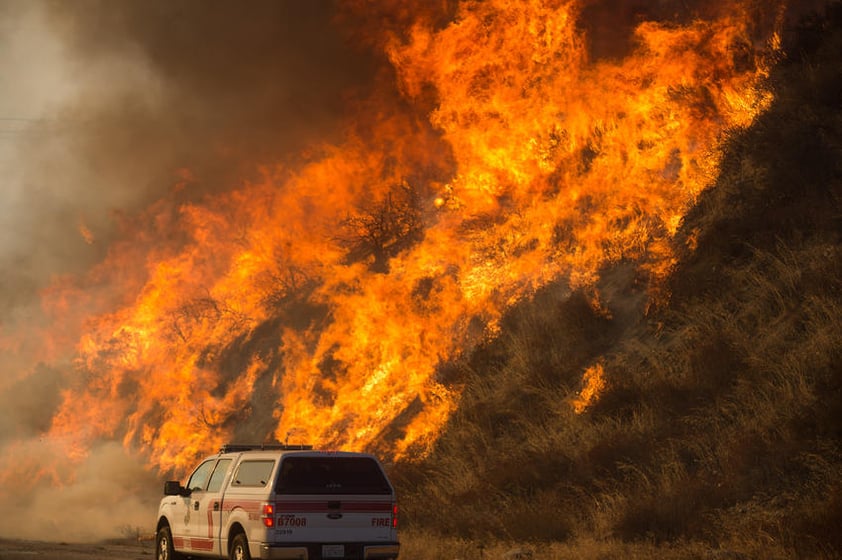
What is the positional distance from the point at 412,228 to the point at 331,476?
51.9 feet

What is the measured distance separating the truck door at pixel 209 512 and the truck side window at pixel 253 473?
0.39 meters

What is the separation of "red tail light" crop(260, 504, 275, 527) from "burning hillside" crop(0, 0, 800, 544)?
355 inches

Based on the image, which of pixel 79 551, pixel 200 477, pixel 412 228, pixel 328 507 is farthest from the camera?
pixel 412 228

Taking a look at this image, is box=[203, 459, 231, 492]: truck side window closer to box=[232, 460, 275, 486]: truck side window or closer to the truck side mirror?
box=[232, 460, 275, 486]: truck side window

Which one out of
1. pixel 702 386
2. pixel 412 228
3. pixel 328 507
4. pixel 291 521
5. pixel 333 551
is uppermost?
pixel 412 228

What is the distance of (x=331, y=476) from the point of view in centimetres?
1320

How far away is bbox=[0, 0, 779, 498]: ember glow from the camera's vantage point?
23094mm

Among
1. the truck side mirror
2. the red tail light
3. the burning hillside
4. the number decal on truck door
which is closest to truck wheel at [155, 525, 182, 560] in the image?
the truck side mirror

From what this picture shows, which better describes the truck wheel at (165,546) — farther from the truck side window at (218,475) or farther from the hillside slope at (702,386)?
the hillside slope at (702,386)

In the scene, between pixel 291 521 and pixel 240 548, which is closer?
pixel 291 521

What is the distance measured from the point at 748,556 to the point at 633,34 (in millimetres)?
15414

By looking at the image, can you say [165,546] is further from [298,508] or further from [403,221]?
[403,221]

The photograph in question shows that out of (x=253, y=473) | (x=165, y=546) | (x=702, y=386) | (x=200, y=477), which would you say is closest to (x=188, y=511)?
(x=200, y=477)

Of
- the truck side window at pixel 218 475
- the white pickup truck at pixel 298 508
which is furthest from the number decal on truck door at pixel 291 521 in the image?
the truck side window at pixel 218 475
